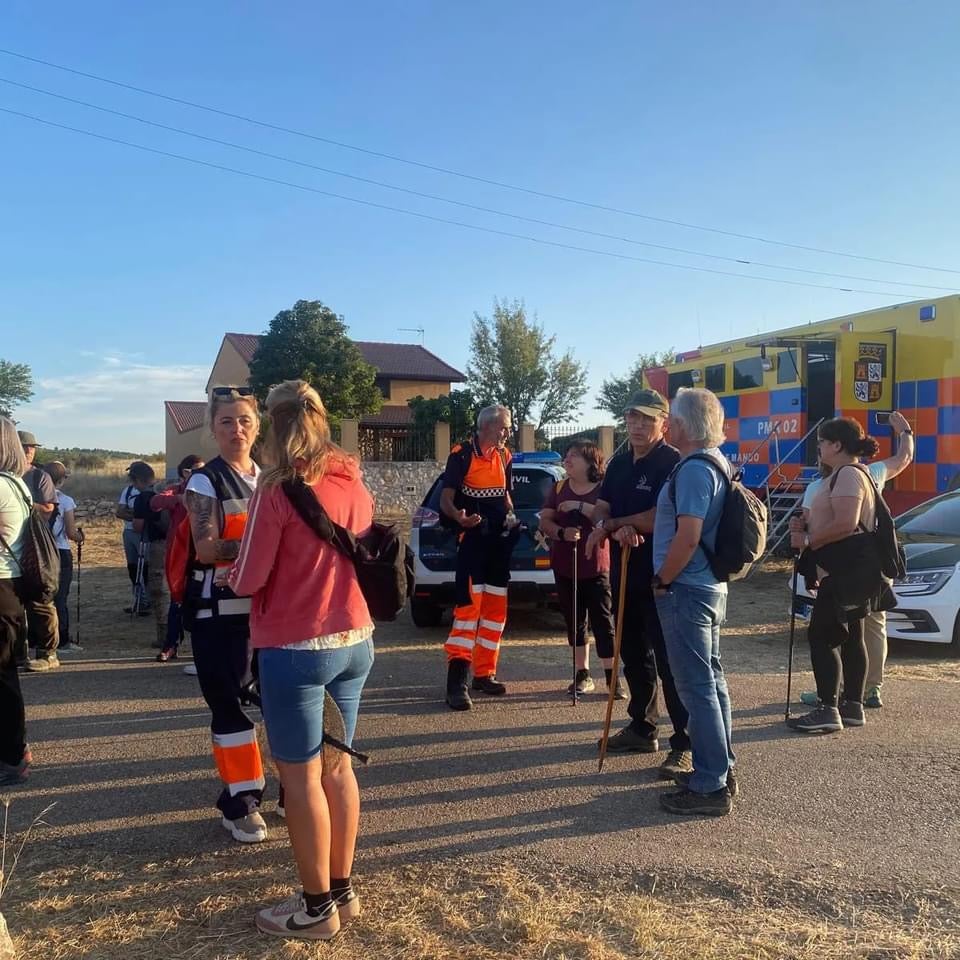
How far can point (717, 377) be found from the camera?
50.4ft

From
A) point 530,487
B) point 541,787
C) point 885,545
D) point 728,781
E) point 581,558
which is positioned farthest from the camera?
point 530,487

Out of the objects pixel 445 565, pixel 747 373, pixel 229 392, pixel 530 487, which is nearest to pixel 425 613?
pixel 445 565

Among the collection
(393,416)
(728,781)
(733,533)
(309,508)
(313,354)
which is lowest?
(728,781)

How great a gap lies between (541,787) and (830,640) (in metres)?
2.11

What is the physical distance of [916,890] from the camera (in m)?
3.18

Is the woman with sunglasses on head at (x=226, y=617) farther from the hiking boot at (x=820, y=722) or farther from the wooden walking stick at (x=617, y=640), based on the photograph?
the hiking boot at (x=820, y=722)

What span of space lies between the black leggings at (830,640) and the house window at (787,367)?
8.94 m

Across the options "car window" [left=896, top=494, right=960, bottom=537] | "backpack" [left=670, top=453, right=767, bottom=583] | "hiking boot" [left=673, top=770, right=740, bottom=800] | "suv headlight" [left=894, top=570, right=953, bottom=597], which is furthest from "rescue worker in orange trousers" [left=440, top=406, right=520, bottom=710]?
"car window" [left=896, top=494, right=960, bottom=537]

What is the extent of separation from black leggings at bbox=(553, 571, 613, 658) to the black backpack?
10.6 ft

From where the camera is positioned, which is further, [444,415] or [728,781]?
[444,415]

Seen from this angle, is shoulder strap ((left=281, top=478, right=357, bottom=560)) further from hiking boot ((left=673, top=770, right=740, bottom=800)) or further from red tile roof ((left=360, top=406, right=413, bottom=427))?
red tile roof ((left=360, top=406, right=413, bottom=427))

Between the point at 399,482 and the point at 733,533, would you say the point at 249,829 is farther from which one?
the point at 399,482

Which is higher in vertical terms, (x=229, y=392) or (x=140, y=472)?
(x=229, y=392)

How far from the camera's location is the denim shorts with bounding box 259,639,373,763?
271cm
